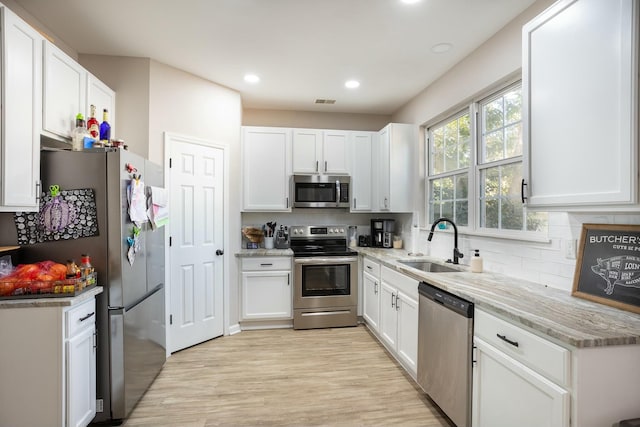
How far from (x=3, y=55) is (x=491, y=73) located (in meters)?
3.11

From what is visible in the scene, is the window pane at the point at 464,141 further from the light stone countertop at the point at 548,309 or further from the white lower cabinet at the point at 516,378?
the white lower cabinet at the point at 516,378

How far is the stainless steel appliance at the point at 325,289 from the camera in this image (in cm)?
A: 377

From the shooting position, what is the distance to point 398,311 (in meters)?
2.80

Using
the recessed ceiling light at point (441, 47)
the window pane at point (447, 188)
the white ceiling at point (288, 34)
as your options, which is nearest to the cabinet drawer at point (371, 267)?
the window pane at point (447, 188)

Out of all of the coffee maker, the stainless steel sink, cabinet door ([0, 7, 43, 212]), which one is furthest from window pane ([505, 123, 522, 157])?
cabinet door ([0, 7, 43, 212])

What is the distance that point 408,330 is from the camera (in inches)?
103

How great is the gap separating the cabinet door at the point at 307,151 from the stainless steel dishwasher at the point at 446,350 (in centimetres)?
224

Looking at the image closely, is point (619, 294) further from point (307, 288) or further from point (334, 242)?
point (334, 242)

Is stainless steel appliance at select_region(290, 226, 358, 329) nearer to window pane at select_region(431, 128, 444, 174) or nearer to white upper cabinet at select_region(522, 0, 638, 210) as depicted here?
window pane at select_region(431, 128, 444, 174)

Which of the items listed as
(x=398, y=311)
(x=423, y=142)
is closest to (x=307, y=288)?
(x=398, y=311)

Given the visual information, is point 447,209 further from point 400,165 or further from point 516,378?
point 516,378

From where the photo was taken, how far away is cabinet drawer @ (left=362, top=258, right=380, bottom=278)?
3387 millimetres

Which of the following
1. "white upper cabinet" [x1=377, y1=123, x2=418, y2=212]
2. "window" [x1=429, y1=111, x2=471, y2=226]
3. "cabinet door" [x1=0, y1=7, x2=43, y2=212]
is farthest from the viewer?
"white upper cabinet" [x1=377, y1=123, x2=418, y2=212]

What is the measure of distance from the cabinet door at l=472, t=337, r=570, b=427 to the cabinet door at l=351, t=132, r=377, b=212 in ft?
8.56
